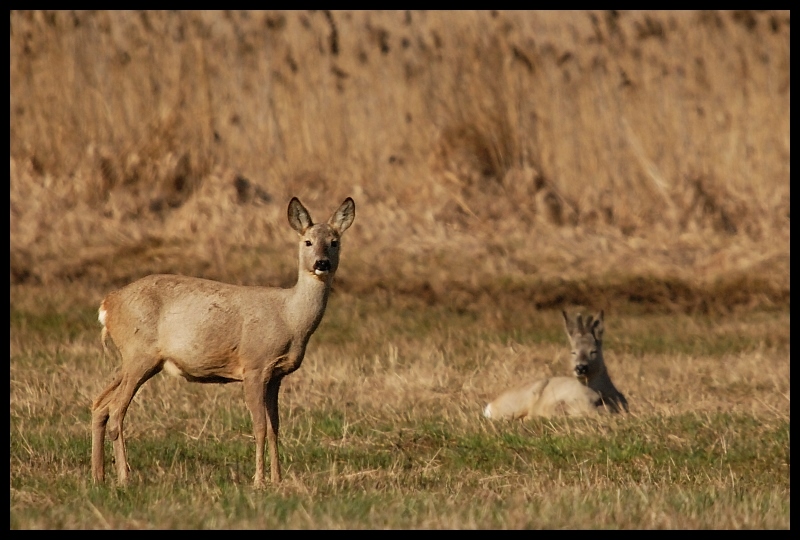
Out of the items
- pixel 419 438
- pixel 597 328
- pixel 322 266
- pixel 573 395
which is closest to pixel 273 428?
pixel 322 266

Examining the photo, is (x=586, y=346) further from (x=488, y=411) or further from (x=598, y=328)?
(x=488, y=411)

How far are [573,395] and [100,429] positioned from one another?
4279mm

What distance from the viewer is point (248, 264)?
1706cm

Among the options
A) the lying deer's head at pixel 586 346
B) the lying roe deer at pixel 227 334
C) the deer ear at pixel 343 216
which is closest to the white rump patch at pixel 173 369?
the lying roe deer at pixel 227 334

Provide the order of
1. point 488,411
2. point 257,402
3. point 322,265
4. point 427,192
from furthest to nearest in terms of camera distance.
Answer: point 427,192 < point 488,411 < point 257,402 < point 322,265

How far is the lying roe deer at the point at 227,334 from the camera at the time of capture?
844cm

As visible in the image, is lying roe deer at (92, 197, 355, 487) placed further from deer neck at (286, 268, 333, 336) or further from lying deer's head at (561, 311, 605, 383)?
lying deer's head at (561, 311, 605, 383)

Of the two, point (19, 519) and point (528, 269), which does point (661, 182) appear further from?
point (19, 519)

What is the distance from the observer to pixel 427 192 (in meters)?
18.9

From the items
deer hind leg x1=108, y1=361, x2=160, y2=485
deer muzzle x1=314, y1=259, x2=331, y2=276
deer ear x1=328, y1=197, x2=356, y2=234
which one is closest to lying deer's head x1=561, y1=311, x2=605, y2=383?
deer ear x1=328, y1=197, x2=356, y2=234

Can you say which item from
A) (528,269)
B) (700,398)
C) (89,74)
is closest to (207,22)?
(89,74)

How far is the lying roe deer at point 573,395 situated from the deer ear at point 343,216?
3036mm

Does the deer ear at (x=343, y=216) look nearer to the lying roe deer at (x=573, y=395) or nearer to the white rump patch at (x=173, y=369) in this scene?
Answer: the white rump patch at (x=173, y=369)
